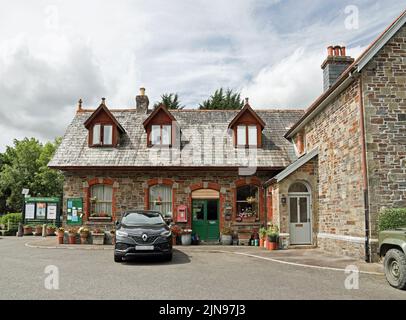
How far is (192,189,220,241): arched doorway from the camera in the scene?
17734 millimetres

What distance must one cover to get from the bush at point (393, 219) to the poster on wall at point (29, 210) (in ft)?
70.0

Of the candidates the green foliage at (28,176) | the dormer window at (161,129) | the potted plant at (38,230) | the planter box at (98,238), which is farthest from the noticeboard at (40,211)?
the green foliage at (28,176)

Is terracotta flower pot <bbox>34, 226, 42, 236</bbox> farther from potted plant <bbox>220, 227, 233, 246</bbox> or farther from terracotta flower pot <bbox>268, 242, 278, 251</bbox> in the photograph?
terracotta flower pot <bbox>268, 242, 278, 251</bbox>

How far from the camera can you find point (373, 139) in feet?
38.0

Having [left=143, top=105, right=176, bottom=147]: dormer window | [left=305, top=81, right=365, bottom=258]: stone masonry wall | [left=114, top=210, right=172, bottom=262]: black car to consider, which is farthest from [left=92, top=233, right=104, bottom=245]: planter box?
[left=305, top=81, right=365, bottom=258]: stone masonry wall

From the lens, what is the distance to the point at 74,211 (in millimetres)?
17703

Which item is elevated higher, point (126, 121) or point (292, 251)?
point (126, 121)

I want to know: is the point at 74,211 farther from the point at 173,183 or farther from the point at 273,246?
the point at 273,246

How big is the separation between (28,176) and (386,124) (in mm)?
38418

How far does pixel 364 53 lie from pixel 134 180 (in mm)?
11575

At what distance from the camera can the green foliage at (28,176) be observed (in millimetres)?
39031

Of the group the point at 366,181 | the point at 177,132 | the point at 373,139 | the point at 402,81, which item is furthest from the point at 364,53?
the point at 177,132

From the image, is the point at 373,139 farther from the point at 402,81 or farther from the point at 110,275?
the point at 110,275

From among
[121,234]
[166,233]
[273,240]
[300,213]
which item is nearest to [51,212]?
[121,234]
